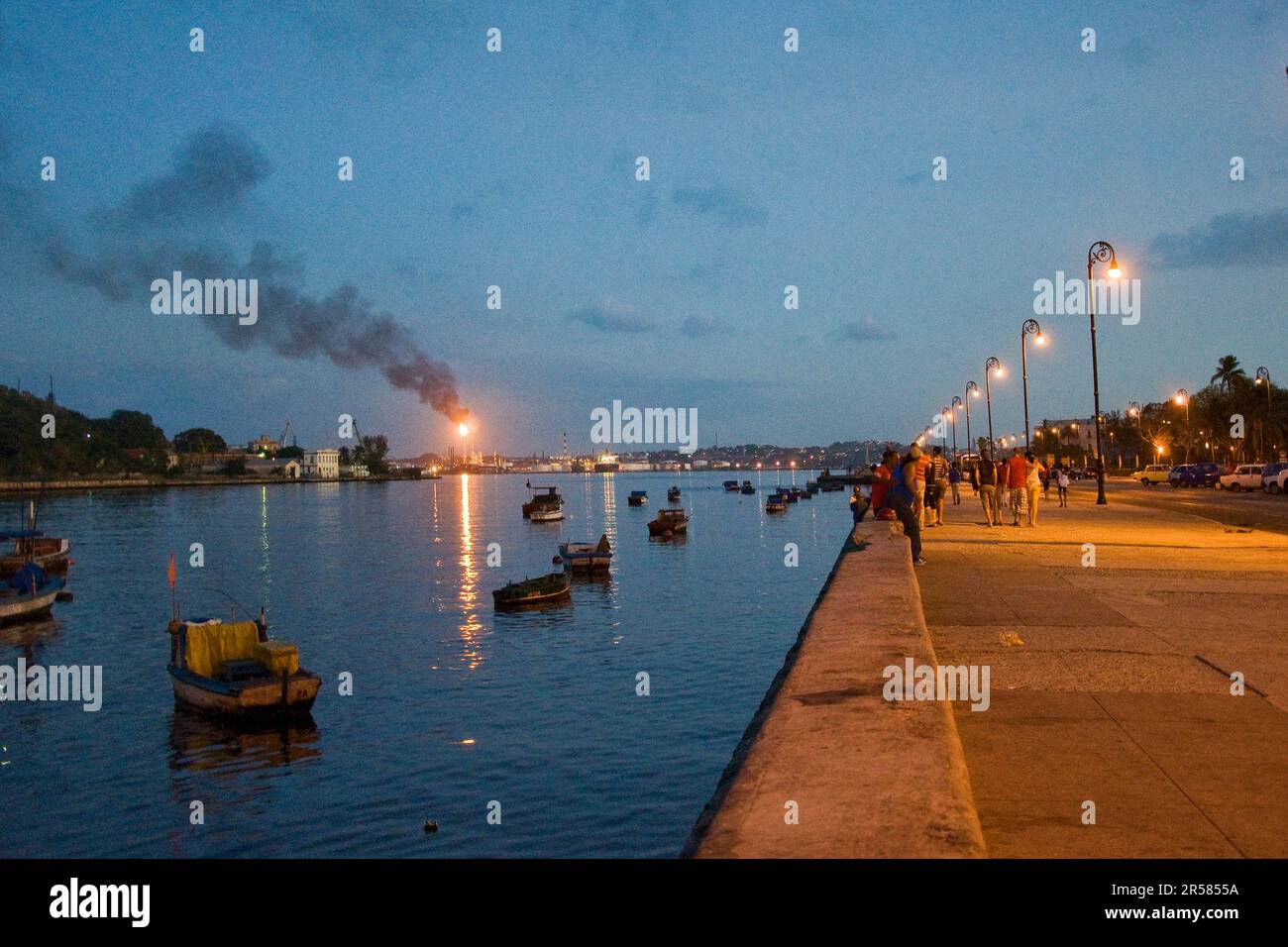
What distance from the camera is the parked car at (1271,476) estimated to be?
5438 centimetres

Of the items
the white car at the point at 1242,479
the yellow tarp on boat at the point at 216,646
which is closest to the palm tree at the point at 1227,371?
the white car at the point at 1242,479

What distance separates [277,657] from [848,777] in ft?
79.2

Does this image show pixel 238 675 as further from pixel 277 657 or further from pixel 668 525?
pixel 668 525

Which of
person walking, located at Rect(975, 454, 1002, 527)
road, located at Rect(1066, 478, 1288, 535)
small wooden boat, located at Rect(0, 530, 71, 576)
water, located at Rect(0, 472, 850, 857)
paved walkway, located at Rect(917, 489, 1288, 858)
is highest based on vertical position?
person walking, located at Rect(975, 454, 1002, 527)

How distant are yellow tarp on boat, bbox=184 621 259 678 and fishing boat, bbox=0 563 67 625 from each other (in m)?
23.4

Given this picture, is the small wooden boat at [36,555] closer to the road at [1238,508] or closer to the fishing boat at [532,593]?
the fishing boat at [532,593]

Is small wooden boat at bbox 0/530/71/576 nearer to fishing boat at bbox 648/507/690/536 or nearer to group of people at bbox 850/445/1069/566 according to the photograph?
fishing boat at bbox 648/507/690/536

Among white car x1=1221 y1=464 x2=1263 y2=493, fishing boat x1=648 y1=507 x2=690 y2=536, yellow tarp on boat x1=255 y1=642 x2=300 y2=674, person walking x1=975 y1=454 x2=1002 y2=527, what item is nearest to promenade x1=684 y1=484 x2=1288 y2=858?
person walking x1=975 y1=454 x2=1002 y2=527

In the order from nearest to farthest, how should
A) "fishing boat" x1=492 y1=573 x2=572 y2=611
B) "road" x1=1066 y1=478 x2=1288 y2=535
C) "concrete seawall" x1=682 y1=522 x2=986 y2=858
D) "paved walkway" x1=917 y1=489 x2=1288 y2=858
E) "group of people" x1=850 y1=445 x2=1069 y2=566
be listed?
"concrete seawall" x1=682 y1=522 x2=986 y2=858
"paved walkway" x1=917 y1=489 x2=1288 y2=858
"group of people" x1=850 y1=445 x2=1069 y2=566
"road" x1=1066 y1=478 x2=1288 y2=535
"fishing boat" x1=492 y1=573 x2=572 y2=611

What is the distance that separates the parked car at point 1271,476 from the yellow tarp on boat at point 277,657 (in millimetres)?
48791

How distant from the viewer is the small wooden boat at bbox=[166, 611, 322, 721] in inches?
994

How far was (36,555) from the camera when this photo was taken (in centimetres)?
6625

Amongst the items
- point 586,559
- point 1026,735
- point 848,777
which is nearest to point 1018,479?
point 1026,735
